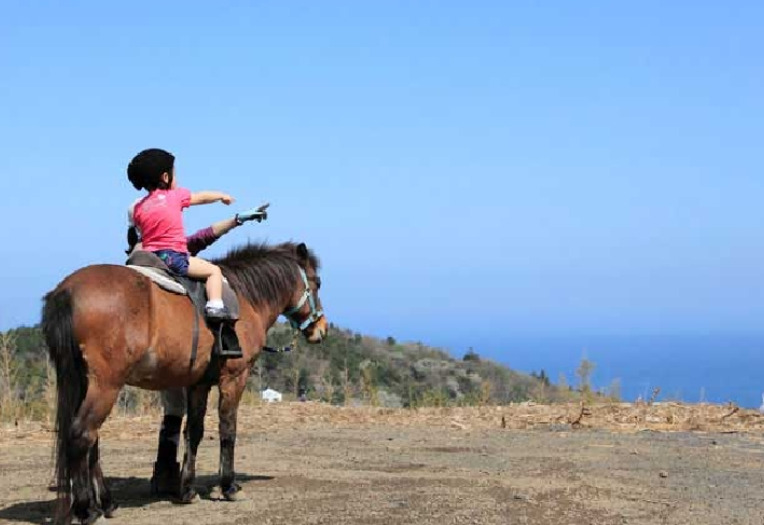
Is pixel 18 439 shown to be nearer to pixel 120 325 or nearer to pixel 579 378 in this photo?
pixel 120 325

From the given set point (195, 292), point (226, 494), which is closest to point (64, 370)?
point (195, 292)

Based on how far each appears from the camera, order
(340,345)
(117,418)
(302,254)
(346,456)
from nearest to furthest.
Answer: (302,254)
(346,456)
(117,418)
(340,345)

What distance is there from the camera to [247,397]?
1678cm

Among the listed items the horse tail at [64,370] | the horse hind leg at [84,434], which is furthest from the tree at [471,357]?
the horse tail at [64,370]

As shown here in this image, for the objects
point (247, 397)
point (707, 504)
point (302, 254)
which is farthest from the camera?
→ point (247, 397)

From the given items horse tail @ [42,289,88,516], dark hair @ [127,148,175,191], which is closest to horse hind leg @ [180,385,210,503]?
horse tail @ [42,289,88,516]

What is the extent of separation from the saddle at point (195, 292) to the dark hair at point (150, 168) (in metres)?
0.59

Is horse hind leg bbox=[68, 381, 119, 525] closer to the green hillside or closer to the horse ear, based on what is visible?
the horse ear

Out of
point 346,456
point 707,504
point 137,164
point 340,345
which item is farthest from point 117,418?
point 340,345

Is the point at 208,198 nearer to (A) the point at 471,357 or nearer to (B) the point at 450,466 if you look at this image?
(B) the point at 450,466

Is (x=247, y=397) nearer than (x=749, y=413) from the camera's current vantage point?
No

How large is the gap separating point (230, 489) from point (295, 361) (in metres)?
18.5

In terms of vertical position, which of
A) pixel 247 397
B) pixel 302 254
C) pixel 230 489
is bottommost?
pixel 230 489

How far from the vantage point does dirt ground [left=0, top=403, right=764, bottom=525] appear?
8.62 meters
